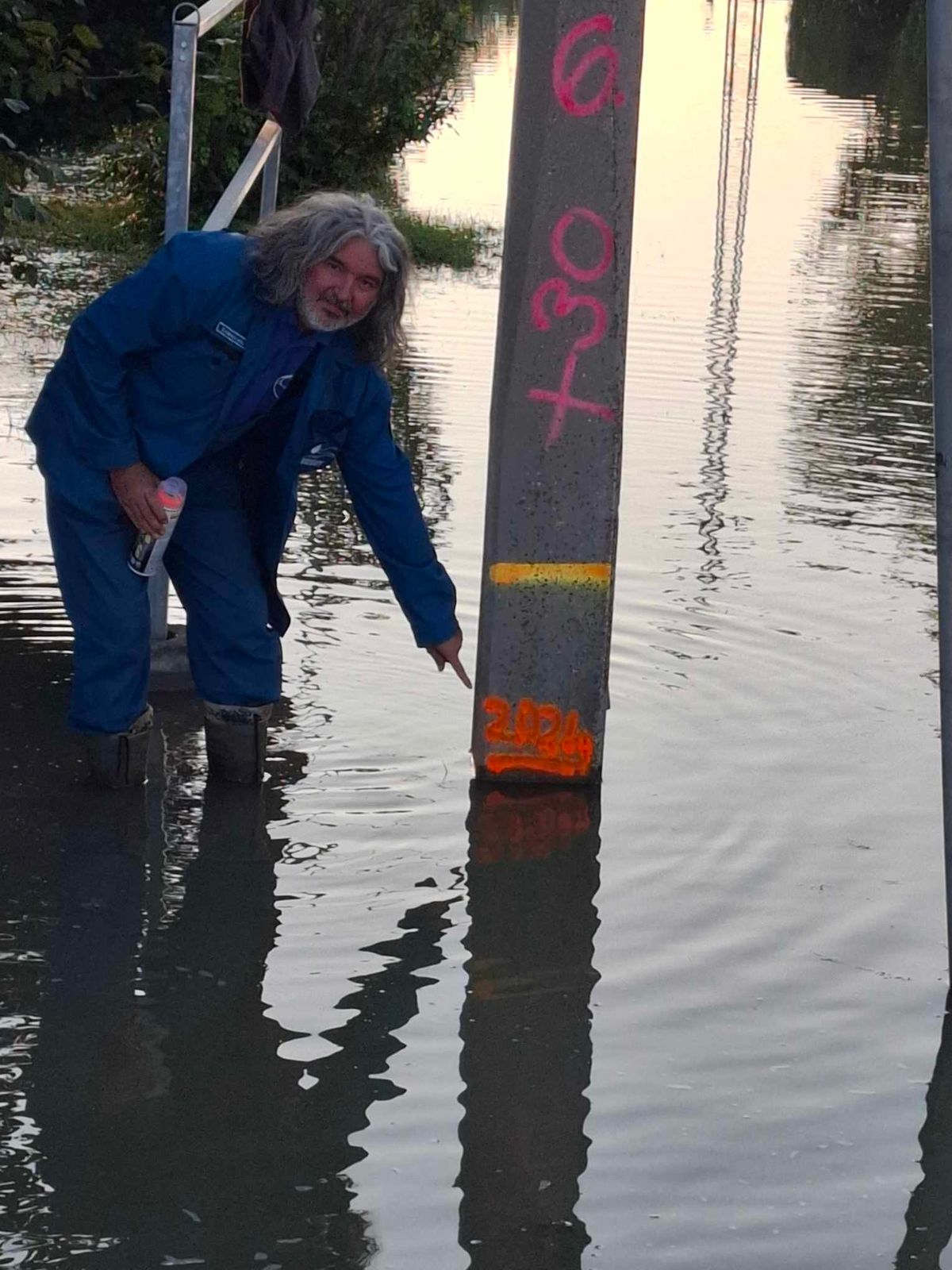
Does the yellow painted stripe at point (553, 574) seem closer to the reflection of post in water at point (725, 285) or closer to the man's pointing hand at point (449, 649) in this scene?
the man's pointing hand at point (449, 649)

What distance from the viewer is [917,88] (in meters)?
31.1

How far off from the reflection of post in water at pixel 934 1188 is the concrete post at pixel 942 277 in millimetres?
754

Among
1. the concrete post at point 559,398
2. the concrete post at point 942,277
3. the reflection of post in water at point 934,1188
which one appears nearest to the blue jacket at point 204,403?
the concrete post at point 559,398

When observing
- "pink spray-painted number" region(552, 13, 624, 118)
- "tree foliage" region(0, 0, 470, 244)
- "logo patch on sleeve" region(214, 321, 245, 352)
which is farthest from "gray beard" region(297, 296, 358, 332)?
"tree foliage" region(0, 0, 470, 244)

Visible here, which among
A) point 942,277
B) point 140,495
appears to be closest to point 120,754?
point 140,495

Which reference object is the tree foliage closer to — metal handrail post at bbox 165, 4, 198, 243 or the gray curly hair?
metal handrail post at bbox 165, 4, 198, 243

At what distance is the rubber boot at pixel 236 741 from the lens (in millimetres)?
5762

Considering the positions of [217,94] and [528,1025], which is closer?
[528,1025]

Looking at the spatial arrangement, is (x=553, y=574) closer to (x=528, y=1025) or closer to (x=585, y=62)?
(x=585, y=62)

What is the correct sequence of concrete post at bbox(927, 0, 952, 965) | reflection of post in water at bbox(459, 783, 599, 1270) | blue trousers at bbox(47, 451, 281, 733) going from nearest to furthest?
reflection of post in water at bbox(459, 783, 599, 1270), concrete post at bbox(927, 0, 952, 965), blue trousers at bbox(47, 451, 281, 733)

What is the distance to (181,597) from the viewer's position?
5777 millimetres

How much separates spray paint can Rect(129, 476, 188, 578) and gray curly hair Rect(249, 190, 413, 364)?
54 centimetres

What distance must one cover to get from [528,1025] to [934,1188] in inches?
37.1

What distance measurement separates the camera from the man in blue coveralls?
516cm
